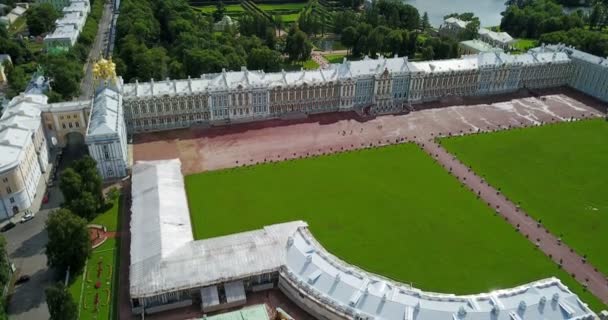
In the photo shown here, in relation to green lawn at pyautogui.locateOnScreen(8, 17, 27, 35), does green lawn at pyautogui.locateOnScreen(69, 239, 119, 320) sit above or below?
below

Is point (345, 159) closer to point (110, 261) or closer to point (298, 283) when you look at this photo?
point (298, 283)

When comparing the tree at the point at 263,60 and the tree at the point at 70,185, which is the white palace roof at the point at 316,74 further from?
the tree at the point at 70,185

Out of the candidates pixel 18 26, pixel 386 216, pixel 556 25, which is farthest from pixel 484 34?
pixel 18 26

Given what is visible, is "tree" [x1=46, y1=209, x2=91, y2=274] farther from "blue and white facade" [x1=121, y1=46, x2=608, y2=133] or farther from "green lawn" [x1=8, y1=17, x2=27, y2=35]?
"green lawn" [x1=8, y1=17, x2=27, y2=35]

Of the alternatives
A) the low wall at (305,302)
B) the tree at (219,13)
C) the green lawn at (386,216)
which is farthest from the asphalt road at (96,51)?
the low wall at (305,302)

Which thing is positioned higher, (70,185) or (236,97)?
(236,97)

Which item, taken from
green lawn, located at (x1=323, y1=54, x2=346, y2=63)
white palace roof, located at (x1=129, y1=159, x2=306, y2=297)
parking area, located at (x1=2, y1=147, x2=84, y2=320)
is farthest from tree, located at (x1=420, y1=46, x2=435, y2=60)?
parking area, located at (x1=2, y1=147, x2=84, y2=320)

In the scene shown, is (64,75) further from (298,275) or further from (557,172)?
(557,172)
